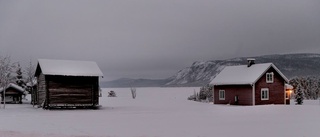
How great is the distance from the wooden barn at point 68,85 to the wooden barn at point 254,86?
20267 mm

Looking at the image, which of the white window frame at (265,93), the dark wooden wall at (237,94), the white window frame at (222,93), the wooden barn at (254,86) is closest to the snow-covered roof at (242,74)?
the wooden barn at (254,86)

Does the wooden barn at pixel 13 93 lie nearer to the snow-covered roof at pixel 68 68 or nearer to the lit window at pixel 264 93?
the snow-covered roof at pixel 68 68

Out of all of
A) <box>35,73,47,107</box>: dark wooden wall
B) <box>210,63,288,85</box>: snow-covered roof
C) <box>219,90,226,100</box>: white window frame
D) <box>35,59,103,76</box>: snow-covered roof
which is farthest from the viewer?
<box>219,90,226,100</box>: white window frame

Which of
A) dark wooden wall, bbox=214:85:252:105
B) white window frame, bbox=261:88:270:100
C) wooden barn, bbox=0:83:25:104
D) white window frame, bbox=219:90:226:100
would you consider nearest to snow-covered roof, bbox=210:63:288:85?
dark wooden wall, bbox=214:85:252:105

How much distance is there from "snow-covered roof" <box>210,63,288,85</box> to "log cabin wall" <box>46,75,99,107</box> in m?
20.5

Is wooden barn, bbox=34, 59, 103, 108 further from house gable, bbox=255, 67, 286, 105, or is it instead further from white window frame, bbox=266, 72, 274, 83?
white window frame, bbox=266, 72, 274, 83

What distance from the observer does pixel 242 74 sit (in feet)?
190

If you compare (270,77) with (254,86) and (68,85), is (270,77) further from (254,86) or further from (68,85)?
(68,85)

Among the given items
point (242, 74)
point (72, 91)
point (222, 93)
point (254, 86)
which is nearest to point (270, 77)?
point (254, 86)

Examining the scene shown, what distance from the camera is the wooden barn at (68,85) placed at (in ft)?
148

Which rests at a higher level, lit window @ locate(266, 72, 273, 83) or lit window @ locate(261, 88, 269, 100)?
lit window @ locate(266, 72, 273, 83)

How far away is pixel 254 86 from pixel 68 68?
2462 centimetres

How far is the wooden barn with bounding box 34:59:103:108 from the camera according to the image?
4522cm

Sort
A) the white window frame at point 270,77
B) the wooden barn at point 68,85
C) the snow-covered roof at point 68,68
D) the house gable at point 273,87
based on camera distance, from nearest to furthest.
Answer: the wooden barn at point 68,85 < the snow-covered roof at point 68,68 < the house gable at point 273,87 < the white window frame at point 270,77
